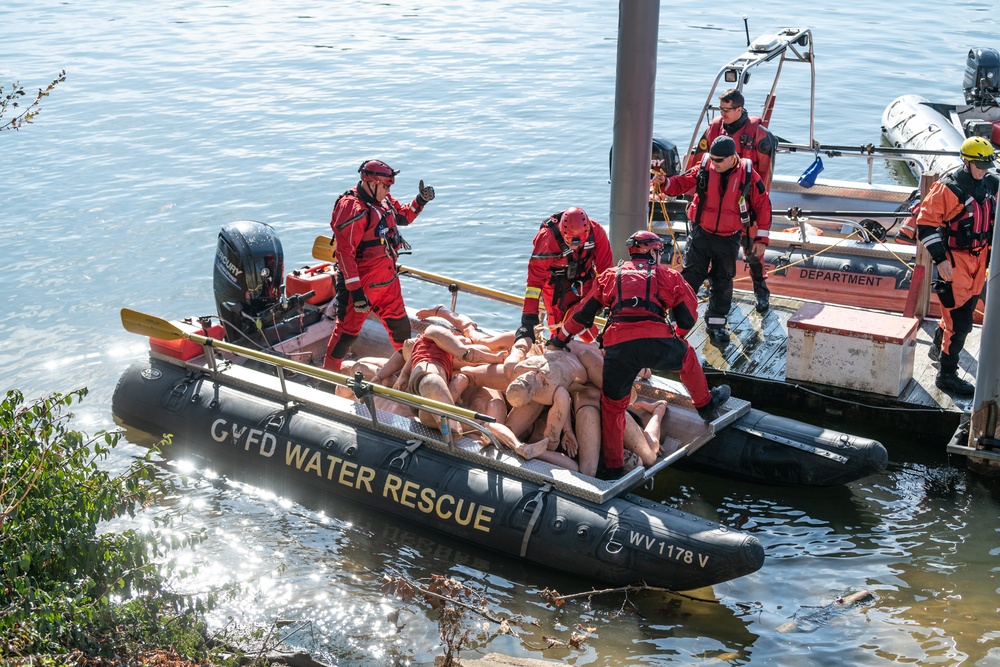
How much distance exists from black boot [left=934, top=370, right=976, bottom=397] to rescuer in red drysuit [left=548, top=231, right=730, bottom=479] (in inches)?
96.4

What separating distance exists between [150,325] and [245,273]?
0.85 metres

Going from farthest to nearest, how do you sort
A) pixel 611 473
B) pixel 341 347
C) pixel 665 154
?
pixel 665 154, pixel 341 347, pixel 611 473

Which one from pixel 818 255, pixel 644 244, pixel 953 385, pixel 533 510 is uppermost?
pixel 644 244

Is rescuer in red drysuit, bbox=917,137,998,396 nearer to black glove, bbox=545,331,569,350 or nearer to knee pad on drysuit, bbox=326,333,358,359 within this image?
black glove, bbox=545,331,569,350

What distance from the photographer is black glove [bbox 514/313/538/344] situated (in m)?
7.46

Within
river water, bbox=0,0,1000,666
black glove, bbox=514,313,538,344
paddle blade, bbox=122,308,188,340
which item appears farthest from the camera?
paddle blade, bbox=122,308,188,340

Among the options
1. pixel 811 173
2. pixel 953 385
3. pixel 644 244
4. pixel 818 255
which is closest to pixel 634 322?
pixel 644 244

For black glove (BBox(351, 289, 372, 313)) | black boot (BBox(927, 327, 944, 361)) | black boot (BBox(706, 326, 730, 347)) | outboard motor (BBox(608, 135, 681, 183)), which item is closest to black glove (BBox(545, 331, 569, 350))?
black glove (BBox(351, 289, 372, 313))

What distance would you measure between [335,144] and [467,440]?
41.0 ft

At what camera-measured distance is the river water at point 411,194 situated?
616 cm

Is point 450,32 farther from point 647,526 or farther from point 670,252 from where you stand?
point 647,526

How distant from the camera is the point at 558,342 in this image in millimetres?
6969

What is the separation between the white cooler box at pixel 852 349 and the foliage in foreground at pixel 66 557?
5.26 metres

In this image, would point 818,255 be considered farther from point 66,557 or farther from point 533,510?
point 66,557
